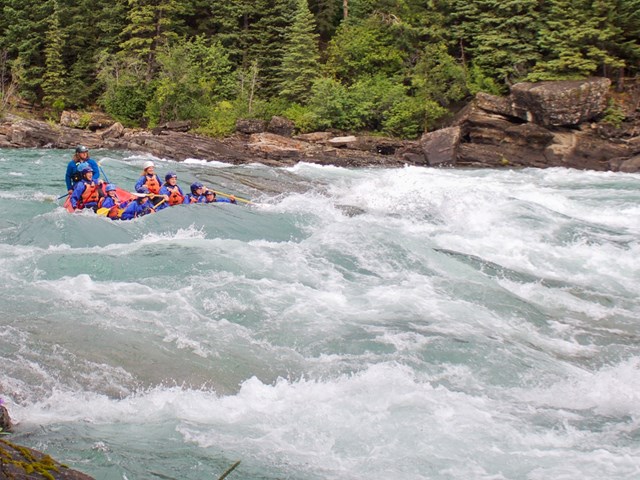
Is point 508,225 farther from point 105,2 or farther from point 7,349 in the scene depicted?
point 105,2

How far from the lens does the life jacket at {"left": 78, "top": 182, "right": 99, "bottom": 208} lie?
447 inches

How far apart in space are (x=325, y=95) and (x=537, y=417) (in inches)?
837

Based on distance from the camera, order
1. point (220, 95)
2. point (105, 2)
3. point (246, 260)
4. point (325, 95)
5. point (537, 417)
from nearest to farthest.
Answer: point (537, 417)
point (246, 260)
point (325, 95)
point (220, 95)
point (105, 2)

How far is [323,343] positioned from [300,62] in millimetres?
23279

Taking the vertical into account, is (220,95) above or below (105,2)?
below

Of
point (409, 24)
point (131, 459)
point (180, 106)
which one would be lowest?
point (131, 459)

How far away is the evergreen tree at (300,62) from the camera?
27.0 m

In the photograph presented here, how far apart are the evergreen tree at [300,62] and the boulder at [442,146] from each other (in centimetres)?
739

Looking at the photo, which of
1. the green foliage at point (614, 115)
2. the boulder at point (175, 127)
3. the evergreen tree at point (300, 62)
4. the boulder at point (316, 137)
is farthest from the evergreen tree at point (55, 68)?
the green foliage at point (614, 115)

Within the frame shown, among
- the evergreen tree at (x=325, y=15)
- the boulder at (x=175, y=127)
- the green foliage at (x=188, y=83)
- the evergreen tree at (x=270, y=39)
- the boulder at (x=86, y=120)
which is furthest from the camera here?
the evergreen tree at (x=325, y=15)

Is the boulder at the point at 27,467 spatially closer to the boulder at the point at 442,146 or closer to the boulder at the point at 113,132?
the boulder at the point at 442,146

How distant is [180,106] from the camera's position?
90.8 feet

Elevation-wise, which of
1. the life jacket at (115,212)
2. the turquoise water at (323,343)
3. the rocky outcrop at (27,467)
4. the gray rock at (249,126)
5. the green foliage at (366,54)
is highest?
the green foliage at (366,54)

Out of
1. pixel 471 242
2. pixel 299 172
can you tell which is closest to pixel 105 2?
pixel 299 172
